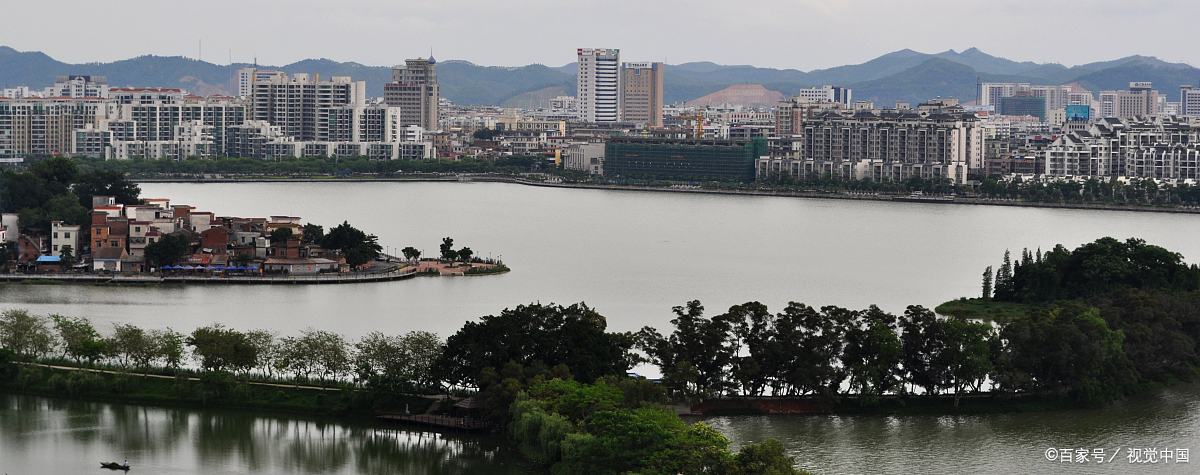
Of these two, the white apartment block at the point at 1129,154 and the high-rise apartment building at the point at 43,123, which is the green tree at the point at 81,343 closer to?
the white apartment block at the point at 1129,154

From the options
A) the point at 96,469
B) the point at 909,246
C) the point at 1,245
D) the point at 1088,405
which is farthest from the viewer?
the point at 909,246

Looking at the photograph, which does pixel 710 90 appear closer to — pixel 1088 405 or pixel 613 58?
pixel 613 58

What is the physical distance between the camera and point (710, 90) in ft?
356

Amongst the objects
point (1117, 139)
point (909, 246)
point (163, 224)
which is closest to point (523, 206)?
point (909, 246)

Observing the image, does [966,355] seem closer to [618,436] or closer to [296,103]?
[618,436]

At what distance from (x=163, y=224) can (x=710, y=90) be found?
305ft

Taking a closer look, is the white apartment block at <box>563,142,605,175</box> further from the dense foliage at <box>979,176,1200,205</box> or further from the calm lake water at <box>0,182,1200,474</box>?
the dense foliage at <box>979,176,1200,205</box>

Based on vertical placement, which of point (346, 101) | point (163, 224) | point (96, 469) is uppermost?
point (346, 101)

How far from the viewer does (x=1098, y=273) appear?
1387 cm

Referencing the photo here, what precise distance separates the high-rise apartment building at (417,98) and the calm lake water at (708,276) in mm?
20540

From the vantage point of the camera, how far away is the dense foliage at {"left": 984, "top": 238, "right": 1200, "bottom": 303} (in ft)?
45.1

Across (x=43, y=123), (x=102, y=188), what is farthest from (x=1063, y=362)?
(x=43, y=123)

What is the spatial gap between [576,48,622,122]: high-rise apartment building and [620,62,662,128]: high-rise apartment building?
1.64 ft

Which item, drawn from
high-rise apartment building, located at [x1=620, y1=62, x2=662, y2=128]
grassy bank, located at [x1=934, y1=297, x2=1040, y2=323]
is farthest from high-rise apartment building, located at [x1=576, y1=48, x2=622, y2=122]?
grassy bank, located at [x1=934, y1=297, x2=1040, y2=323]
